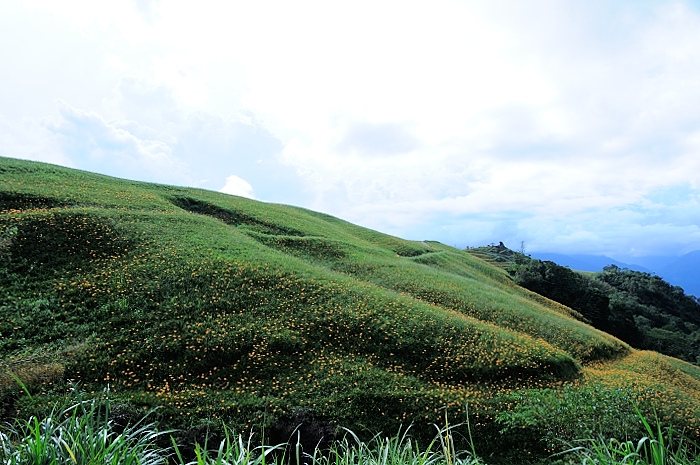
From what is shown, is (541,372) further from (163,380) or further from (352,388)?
(163,380)

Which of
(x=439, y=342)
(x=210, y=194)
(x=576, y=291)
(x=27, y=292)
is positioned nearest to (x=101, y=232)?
(x=27, y=292)

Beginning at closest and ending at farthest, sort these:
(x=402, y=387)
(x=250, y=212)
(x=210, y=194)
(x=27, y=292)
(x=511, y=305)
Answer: (x=402, y=387)
(x=27, y=292)
(x=511, y=305)
(x=250, y=212)
(x=210, y=194)

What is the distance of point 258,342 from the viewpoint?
18391mm

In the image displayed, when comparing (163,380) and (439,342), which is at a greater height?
(439,342)

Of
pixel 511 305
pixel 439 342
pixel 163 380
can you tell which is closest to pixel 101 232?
pixel 163 380

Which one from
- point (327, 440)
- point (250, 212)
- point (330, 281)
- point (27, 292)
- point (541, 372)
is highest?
point (250, 212)

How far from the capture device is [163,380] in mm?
15711

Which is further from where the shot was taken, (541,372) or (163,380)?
(541,372)

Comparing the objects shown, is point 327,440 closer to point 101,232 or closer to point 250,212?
point 101,232

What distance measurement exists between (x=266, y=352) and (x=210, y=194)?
34187 millimetres

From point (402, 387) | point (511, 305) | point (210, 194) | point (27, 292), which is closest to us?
point (402, 387)

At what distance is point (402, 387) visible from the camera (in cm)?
1711

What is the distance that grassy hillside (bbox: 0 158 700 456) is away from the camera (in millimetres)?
15070

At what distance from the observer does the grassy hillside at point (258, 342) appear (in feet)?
49.4
